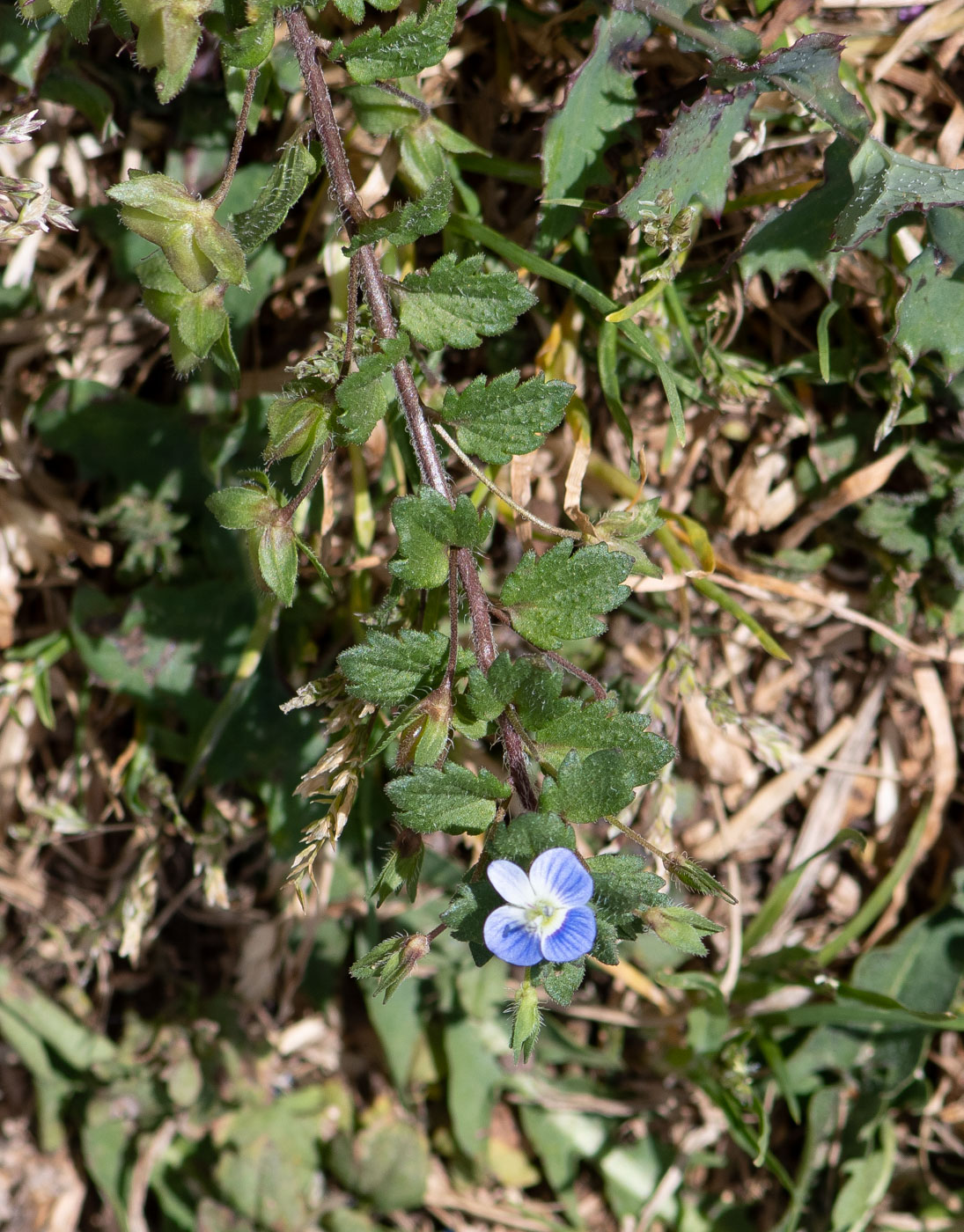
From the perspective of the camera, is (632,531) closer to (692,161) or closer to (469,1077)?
(692,161)

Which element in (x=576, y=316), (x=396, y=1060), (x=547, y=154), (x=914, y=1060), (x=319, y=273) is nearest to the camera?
(x=547, y=154)

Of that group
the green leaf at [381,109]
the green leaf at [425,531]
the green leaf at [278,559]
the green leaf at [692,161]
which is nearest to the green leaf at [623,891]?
the green leaf at [425,531]

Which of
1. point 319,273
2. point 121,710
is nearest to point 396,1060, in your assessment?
point 121,710

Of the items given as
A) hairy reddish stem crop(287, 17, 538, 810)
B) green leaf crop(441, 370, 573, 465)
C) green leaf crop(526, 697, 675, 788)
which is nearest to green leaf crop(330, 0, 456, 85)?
hairy reddish stem crop(287, 17, 538, 810)

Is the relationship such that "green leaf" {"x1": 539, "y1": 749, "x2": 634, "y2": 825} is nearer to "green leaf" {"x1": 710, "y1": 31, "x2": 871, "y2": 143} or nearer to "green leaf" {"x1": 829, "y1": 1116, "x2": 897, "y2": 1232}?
"green leaf" {"x1": 710, "y1": 31, "x2": 871, "y2": 143}

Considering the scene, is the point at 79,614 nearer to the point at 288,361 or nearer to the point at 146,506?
the point at 146,506

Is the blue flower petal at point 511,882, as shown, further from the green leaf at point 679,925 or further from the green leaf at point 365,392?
the green leaf at point 365,392

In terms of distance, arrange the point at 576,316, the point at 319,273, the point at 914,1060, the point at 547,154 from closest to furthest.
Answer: the point at 547,154, the point at 576,316, the point at 319,273, the point at 914,1060
